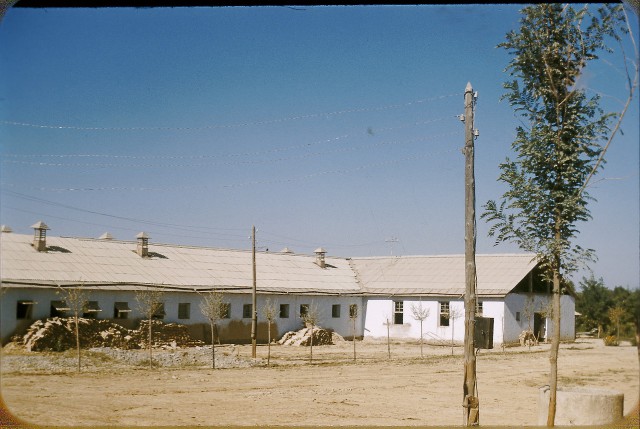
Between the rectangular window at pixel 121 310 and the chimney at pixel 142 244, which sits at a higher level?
the chimney at pixel 142 244

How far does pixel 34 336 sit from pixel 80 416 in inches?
436

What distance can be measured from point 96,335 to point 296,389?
11.0 metres

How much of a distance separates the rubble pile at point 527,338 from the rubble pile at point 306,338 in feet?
31.7

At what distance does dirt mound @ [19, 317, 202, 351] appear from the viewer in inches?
855

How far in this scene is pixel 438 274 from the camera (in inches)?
1289

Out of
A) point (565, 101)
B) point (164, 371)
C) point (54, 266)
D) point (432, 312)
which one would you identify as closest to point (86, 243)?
point (54, 266)

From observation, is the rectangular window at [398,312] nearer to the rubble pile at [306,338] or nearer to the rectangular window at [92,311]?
the rubble pile at [306,338]

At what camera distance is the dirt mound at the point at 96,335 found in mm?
21719

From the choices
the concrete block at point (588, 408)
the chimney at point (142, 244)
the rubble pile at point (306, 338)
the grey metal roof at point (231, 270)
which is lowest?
the rubble pile at point (306, 338)

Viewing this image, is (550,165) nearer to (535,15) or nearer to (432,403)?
(535,15)

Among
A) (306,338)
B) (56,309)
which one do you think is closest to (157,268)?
(56,309)

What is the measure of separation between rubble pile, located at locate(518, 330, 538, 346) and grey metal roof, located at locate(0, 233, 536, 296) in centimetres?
280

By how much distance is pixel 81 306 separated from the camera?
21125 millimetres

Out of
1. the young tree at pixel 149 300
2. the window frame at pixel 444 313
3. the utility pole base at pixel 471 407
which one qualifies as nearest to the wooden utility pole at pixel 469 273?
the utility pole base at pixel 471 407
